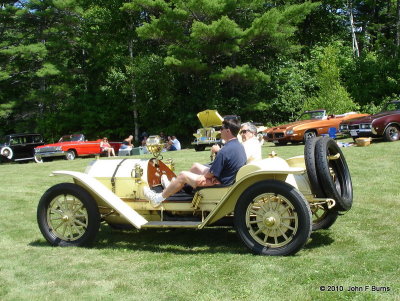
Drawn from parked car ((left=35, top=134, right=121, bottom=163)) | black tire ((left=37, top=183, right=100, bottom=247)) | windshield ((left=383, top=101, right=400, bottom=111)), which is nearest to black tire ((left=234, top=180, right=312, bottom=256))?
black tire ((left=37, top=183, right=100, bottom=247))

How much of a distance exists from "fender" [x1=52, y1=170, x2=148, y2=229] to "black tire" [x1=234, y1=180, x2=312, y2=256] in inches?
49.5

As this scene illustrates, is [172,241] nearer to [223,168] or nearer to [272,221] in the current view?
[223,168]

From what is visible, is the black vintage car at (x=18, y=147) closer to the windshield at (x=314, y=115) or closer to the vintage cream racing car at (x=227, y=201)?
the windshield at (x=314, y=115)

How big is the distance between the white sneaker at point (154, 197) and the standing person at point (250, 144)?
1.16 metres

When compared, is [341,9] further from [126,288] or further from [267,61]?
[126,288]

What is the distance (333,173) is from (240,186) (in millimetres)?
1307

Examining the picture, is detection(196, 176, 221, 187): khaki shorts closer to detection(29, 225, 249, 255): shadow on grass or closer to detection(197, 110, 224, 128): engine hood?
detection(29, 225, 249, 255): shadow on grass

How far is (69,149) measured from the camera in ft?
75.4

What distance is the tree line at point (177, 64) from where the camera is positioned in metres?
26.1

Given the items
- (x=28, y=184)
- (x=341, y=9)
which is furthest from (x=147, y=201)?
(x=341, y=9)

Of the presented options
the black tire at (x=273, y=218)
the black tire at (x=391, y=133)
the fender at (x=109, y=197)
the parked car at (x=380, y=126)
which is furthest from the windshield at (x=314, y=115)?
the black tire at (x=273, y=218)

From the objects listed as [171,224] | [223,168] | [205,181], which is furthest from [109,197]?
[223,168]

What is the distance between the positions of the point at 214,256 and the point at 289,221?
0.88 metres

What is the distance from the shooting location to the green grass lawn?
3980mm
